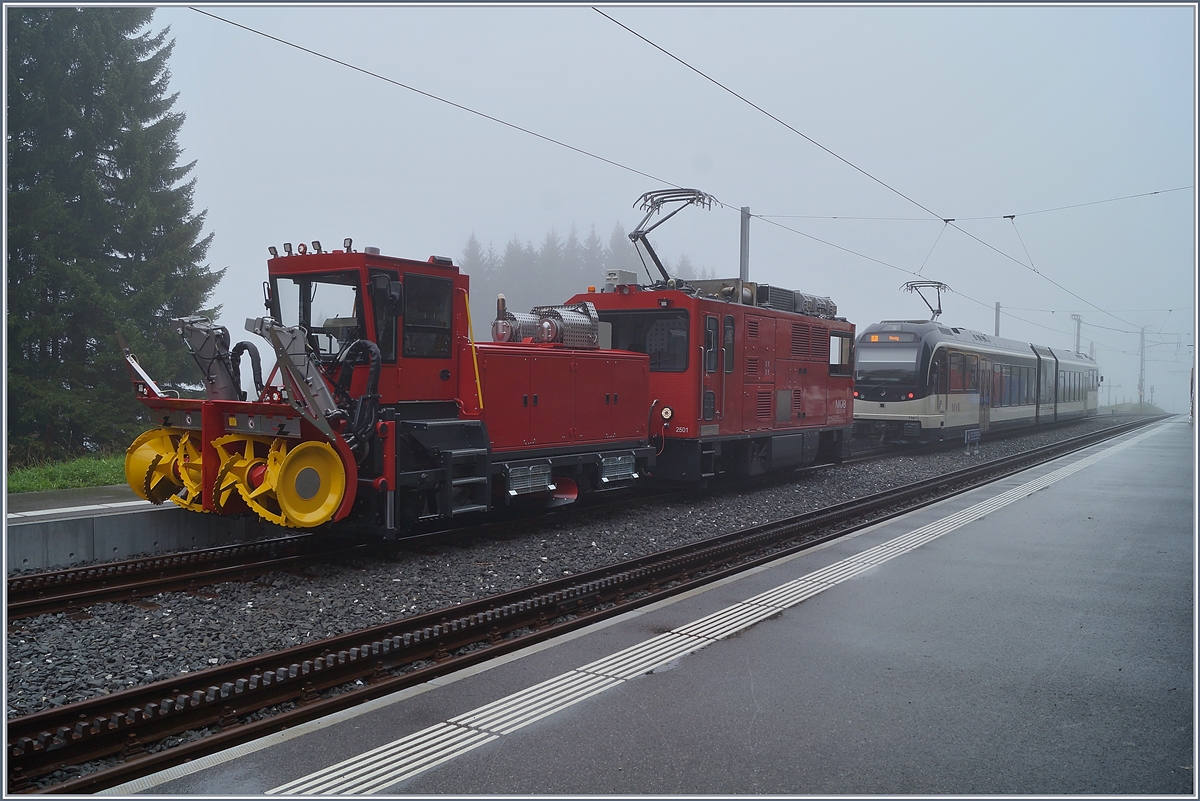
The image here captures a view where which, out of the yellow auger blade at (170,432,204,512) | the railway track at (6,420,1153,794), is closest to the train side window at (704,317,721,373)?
the railway track at (6,420,1153,794)

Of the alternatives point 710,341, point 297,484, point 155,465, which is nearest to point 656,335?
point 710,341

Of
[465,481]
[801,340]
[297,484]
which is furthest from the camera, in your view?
[801,340]

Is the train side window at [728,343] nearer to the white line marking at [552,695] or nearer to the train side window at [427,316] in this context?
the white line marking at [552,695]

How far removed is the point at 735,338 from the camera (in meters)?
13.0

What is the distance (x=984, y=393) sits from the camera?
2483 cm

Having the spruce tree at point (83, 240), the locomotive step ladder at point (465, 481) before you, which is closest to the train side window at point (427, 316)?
the locomotive step ladder at point (465, 481)

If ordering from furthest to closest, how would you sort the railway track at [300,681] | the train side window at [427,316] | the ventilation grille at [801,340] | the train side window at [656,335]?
the ventilation grille at [801,340] < the train side window at [656,335] < the train side window at [427,316] < the railway track at [300,681]

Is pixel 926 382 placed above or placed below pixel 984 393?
above

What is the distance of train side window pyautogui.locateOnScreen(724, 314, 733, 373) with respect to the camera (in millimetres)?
12699

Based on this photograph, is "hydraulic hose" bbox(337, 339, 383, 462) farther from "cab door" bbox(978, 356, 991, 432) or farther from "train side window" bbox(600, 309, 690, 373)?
"cab door" bbox(978, 356, 991, 432)

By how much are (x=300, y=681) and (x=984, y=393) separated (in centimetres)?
2454

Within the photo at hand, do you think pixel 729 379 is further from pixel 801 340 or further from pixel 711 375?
pixel 801 340

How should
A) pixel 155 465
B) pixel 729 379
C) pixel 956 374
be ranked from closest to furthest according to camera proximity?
pixel 155 465
pixel 729 379
pixel 956 374

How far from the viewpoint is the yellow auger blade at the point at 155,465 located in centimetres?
813
